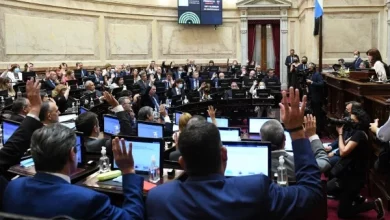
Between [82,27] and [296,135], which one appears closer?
[296,135]

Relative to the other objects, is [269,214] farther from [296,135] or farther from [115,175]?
[115,175]

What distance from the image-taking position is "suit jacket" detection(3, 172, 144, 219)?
82.2 inches

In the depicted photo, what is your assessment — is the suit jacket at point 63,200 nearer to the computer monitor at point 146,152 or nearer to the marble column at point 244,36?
the computer monitor at point 146,152

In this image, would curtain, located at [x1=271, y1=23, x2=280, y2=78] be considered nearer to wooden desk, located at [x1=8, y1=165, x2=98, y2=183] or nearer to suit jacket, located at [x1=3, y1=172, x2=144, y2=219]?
wooden desk, located at [x1=8, y1=165, x2=98, y2=183]

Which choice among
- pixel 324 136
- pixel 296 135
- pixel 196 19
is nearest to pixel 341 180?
pixel 296 135

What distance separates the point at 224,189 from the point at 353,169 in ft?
12.4

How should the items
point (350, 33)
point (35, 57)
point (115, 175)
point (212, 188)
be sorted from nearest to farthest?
point (212, 188) → point (115, 175) → point (35, 57) → point (350, 33)

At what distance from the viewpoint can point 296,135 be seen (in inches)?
81.3

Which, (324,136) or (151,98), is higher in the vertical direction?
(151,98)

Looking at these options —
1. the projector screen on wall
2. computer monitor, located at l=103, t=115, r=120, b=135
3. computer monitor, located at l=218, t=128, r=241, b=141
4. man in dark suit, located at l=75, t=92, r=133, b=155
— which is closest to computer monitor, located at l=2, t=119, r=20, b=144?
man in dark suit, located at l=75, t=92, r=133, b=155

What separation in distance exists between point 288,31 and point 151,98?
1310 cm

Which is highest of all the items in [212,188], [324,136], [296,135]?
[296,135]

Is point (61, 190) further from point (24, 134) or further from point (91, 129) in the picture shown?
point (91, 129)

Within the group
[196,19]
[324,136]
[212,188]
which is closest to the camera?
[212,188]
